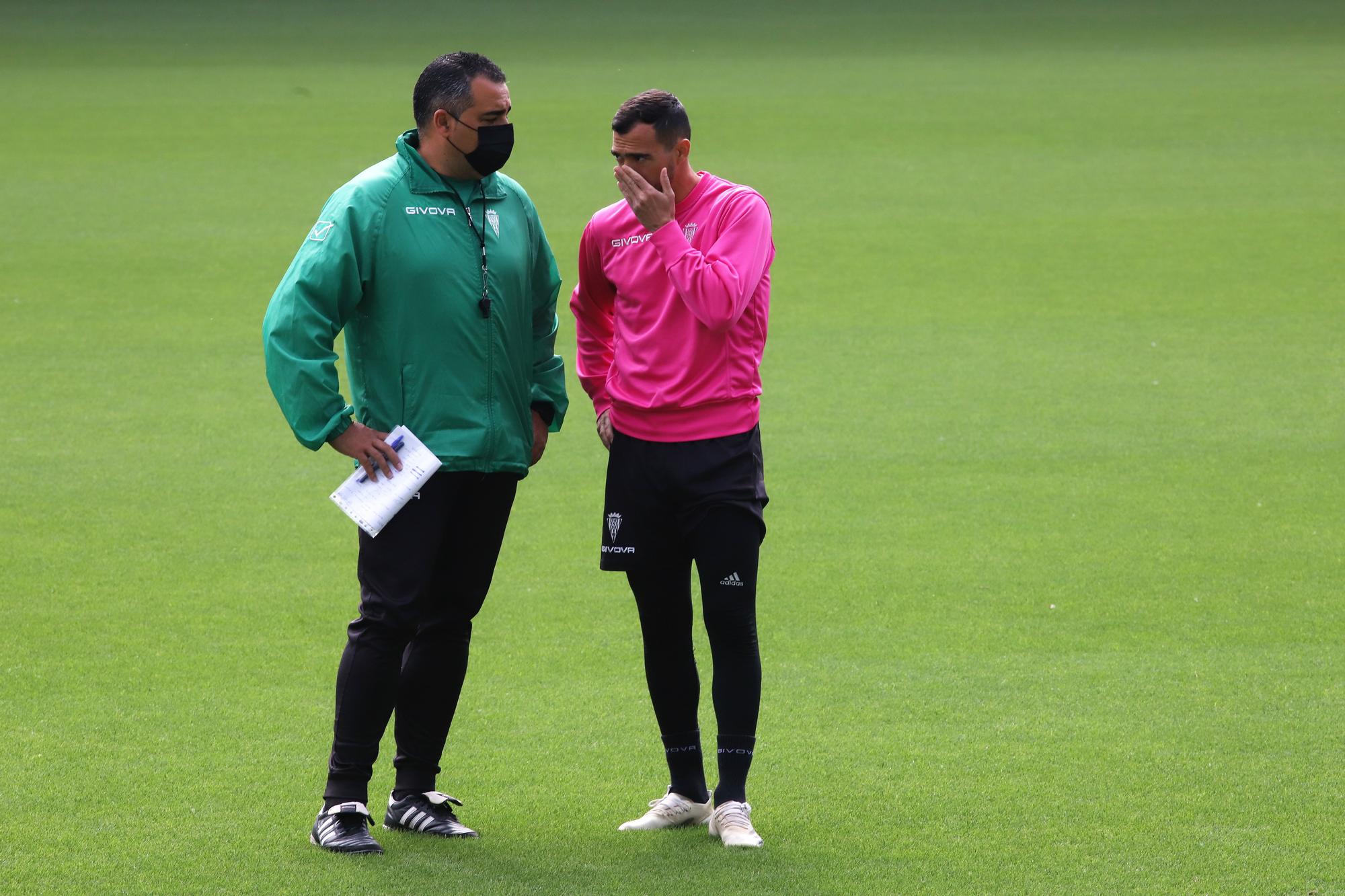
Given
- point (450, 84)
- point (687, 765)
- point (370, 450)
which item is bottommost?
point (687, 765)

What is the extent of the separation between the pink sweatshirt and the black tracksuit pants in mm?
378

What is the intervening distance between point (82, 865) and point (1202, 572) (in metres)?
3.96

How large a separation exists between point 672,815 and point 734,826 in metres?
0.20

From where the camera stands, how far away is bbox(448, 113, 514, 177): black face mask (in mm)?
3500

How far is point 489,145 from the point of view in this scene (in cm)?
350

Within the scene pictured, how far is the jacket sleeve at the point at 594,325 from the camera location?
3766mm

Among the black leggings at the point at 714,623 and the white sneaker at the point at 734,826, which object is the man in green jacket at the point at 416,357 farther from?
the white sneaker at the point at 734,826

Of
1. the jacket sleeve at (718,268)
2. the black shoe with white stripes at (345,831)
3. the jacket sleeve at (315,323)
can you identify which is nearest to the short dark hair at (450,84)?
the jacket sleeve at (315,323)

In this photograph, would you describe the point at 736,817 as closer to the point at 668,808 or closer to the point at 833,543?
the point at 668,808

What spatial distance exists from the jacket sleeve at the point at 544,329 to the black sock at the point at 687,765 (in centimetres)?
79

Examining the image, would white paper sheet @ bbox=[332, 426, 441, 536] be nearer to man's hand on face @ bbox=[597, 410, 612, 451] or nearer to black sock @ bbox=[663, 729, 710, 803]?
man's hand on face @ bbox=[597, 410, 612, 451]

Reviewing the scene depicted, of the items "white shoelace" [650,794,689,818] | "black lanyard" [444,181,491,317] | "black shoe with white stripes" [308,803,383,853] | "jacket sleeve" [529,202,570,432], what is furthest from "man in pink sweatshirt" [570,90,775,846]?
"black shoe with white stripes" [308,803,383,853]

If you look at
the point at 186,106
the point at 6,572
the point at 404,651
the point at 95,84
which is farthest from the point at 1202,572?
the point at 95,84

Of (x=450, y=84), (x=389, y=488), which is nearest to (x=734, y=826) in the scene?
(x=389, y=488)
